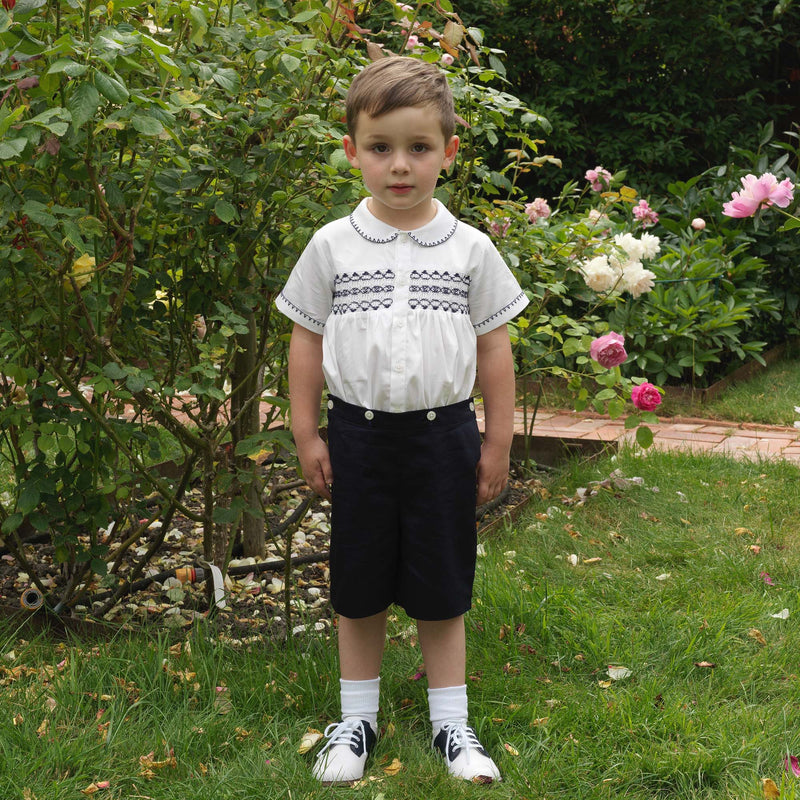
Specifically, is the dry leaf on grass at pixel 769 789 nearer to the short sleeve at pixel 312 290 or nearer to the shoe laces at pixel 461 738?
the shoe laces at pixel 461 738

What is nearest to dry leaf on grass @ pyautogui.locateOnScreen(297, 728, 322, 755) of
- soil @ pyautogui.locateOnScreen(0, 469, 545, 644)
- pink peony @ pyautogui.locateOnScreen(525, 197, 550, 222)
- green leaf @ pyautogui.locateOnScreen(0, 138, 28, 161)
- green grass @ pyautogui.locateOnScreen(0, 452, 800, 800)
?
green grass @ pyautogui.locateOnScreen(0, 452, 800, 800)

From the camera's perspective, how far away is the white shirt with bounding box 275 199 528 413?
199cm

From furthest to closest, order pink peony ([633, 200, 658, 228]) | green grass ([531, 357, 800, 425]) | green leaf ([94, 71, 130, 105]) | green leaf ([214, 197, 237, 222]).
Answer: green grass ([531, 357, 800, 425]) < pink peony ([633, 200, 658, 228]) < green leaf ([214, 197, 237, 222]) < green leaf ([94, 71, 130, 105])

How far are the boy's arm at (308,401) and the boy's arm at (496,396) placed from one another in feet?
1.13

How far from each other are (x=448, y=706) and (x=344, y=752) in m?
0.25

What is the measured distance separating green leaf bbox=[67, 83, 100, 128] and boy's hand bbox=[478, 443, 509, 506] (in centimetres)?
103

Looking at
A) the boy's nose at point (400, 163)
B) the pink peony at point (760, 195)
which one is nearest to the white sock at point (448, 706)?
the boy's nose at point (400, 163)

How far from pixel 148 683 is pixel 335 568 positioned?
0.57m

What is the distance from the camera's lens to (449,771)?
2.04 metres

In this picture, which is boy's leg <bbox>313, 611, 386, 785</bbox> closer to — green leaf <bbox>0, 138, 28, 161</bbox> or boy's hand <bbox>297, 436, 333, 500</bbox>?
boy's hand <bbox>297, 436, 333, 500</bbox>

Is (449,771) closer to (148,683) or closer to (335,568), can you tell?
(335,568)

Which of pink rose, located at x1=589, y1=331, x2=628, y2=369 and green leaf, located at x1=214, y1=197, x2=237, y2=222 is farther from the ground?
green leaf, located at x1=214, y1=197, x2=237, y2=222

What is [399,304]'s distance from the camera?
78.5 inches

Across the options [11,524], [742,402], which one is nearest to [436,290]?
[11,524]
